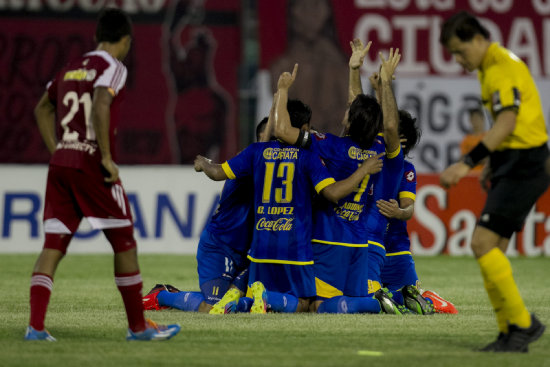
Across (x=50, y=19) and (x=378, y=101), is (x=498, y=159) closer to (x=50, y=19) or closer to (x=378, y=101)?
(x=378, y=101)

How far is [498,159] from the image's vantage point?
19.4 feet

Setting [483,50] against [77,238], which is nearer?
[483,50]

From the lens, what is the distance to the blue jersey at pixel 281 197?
7.76m

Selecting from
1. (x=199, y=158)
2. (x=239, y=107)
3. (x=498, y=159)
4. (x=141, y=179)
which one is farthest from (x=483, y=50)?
(x=239, y=107)

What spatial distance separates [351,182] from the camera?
24.8 feet

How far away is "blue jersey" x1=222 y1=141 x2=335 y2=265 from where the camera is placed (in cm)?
776

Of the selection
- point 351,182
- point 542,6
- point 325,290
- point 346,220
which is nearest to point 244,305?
point 325,290

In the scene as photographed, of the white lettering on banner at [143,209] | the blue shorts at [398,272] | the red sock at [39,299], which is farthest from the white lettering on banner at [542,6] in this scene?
the red sock at [39,299]

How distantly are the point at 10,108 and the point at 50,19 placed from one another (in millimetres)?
1840

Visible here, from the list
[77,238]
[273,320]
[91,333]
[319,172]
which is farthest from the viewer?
[77,238]

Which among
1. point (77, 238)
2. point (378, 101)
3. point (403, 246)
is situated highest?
point (378, 101)

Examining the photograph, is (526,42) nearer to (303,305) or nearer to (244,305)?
(303,305)

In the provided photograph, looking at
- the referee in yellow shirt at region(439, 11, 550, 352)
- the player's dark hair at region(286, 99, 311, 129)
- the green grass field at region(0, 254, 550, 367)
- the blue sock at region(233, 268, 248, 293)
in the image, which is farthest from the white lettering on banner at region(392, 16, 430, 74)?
the referee in yellow shirt at region(439, 11, 550, 352)

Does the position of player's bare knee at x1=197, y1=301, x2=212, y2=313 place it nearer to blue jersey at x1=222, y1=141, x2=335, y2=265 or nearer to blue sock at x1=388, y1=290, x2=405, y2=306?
blue jersey at x1=222, y1=141, x2=335, y2=265
